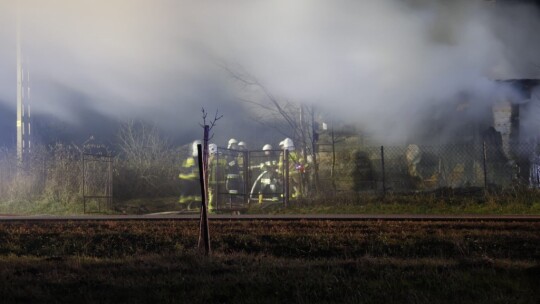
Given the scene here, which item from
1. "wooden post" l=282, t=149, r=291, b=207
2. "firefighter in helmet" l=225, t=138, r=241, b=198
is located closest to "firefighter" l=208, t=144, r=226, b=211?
"firefighter in helmet" l=225, t=138, r=241, b=198

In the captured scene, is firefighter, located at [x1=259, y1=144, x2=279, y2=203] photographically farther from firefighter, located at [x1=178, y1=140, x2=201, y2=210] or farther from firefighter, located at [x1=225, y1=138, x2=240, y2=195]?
firefighter, located at [x1=178, y1=140, x2=201, y2=210]

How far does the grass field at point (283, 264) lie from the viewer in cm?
531

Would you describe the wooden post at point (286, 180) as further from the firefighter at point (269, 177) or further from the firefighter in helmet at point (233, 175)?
the firefighter in helmet at point (233, 175)

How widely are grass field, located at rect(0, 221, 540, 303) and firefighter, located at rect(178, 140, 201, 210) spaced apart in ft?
29.0

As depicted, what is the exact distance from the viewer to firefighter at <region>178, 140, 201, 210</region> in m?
20.0

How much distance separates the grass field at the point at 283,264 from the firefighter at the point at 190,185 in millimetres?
8831

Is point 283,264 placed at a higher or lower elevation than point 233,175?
lower

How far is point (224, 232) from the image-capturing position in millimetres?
10086

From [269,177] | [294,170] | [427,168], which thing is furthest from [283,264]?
[269,177]

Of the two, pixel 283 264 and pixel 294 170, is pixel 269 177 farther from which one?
pixel 283 264

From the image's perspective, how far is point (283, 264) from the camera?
6.80 meters

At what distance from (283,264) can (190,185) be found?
16.2 metres

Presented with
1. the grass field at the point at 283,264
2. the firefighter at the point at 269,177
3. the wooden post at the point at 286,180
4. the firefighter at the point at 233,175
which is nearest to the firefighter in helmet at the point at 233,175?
the firefighter at the point at 233,175

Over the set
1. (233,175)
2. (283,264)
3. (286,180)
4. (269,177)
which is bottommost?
(283,264)
